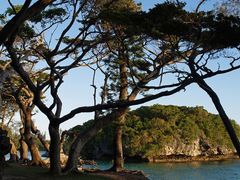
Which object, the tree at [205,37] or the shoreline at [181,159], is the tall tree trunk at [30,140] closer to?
the tree at [205,37]

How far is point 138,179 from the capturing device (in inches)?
674

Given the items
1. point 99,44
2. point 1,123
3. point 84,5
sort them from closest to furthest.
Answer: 1. point 84,5
2. point 99,44
3. point 1,123

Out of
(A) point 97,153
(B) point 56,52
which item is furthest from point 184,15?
(A) point 97,153

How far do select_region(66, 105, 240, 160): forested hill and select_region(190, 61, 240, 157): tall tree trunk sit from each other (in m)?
44.1

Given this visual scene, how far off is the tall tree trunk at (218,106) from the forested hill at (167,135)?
44.1m

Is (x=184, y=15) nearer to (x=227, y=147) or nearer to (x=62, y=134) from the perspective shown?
(x=62, y=134)

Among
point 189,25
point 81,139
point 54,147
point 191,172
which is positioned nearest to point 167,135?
point 191,172

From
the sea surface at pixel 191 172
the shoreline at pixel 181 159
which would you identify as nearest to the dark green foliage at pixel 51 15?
the sea surface at pixel 191 172

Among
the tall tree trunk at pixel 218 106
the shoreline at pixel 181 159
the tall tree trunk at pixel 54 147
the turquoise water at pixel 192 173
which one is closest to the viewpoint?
the tall tree trunk at pixel 218 106

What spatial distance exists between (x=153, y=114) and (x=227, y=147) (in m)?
13.5

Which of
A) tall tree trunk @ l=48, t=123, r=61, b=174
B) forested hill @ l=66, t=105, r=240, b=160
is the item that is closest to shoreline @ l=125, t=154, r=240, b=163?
forested hill @ l=66, t=105, r=240, b=160

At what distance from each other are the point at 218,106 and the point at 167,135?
167ft

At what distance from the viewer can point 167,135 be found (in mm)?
62469

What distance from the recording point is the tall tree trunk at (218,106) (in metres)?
11.4
